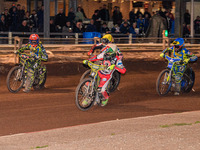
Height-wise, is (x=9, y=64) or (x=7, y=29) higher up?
(x=7, y=29)

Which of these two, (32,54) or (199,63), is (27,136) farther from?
(199,63)

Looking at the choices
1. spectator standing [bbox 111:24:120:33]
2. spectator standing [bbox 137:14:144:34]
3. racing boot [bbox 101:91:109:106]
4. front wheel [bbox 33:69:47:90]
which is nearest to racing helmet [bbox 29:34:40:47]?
front wheel [bbox 33:69:47:90]

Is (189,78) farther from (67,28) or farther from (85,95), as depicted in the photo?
(67,28)

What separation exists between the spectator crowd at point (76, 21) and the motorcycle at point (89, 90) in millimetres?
9751

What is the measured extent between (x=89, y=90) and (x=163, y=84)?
319 centimetres

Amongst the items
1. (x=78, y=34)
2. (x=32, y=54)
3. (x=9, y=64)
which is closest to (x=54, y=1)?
(x=78, y=34)

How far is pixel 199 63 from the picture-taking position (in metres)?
23.9

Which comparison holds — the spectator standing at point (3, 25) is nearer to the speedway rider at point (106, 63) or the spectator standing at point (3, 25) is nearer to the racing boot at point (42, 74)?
the racing boot at point (42, 74)

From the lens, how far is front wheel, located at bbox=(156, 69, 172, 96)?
14359 mm

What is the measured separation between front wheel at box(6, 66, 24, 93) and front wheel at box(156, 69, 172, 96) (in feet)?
12.2

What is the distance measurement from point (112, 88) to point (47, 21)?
847 centimetres

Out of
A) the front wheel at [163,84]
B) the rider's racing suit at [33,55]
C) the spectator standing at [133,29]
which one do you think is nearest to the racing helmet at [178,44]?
the front wheel at [163,84]

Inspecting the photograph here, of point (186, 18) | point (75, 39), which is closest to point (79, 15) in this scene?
point (75, 39)

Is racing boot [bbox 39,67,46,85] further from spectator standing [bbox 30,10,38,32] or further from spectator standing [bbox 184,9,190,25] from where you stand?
spectator standing [bbox 184,9,190,25]
